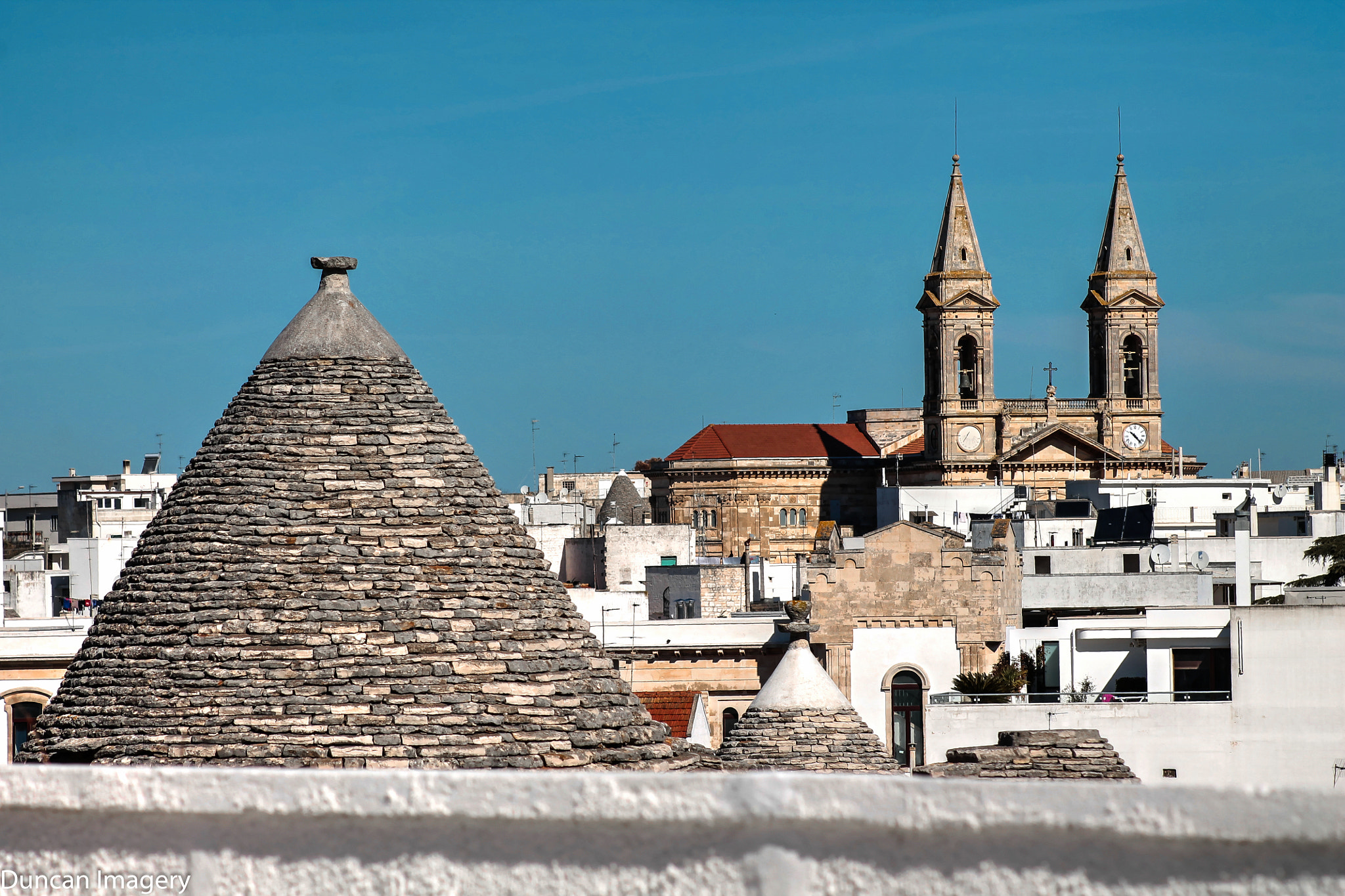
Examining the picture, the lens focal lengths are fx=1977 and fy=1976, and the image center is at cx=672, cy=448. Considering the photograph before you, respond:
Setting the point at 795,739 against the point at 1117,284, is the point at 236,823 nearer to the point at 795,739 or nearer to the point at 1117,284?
the point at 795,739

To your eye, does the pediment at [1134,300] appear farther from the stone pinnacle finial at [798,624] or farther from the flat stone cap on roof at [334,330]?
the flat stone cap on roof at [334,330]

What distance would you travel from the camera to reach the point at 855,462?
4085 inches

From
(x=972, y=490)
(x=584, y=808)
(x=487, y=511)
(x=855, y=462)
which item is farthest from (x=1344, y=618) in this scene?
(x=855, y=462)

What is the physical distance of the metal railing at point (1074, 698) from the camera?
26156 millimetres

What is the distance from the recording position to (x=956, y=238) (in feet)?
314

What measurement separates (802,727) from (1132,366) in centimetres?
8638

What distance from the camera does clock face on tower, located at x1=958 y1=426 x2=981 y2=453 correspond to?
94688mm

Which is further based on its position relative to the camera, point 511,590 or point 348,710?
point 511,590

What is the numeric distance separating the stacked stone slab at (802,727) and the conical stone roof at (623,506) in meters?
56.9

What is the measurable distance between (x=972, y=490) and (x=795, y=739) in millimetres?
54396

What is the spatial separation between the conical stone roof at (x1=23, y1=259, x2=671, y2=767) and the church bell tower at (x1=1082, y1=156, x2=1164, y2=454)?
284 ft

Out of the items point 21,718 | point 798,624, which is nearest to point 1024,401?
point 21,718

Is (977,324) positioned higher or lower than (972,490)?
higher

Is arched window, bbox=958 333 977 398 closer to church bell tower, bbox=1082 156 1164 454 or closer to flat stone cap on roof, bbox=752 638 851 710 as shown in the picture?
church bell tower, bbox=1082 156 1164 454
